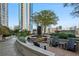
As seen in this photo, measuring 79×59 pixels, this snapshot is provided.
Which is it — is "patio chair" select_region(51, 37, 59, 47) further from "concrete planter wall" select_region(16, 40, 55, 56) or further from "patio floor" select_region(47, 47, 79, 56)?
"concrete planter wall" select_region(16, 40, 55, 56)

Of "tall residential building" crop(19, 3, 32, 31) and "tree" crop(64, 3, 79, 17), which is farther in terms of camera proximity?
"tall residential building" crop(19, 3, 32, 31)

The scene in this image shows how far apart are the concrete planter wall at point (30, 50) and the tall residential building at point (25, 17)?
27 cm

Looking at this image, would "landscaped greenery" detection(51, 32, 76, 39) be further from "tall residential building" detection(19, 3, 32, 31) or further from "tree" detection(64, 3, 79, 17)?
"tall residential building" detection(19, 3, 32, 31)

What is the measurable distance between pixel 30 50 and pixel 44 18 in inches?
22.2

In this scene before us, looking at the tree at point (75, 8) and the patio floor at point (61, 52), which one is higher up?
the tree at point (75, 8)

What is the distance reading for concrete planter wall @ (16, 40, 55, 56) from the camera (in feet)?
9.32

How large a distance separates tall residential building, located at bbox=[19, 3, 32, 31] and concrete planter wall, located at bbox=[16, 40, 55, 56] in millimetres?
275

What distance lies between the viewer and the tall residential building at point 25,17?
10.0 feet

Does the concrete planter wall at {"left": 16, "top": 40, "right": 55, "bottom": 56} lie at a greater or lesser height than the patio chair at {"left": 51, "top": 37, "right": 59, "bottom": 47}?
lesser

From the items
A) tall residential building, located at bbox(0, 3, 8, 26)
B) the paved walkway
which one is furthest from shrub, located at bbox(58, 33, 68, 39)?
tall residential building, located at bbox(0, 3, 8, 26)

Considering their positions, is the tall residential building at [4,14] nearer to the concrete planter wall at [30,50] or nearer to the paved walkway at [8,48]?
the paved walkway at [8,48]

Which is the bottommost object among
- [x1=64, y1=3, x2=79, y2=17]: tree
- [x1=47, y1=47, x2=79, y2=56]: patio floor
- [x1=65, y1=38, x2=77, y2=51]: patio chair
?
[x1=47, y1=47, x2=79, y2=56]: patio floor

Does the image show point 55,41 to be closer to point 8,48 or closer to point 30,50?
point 30,50

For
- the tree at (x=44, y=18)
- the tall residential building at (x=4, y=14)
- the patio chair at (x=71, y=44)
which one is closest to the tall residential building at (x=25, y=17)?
the tree at (x=44, y=18)
